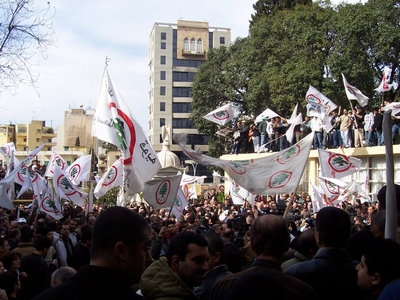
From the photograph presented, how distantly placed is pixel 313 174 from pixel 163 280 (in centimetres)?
2439

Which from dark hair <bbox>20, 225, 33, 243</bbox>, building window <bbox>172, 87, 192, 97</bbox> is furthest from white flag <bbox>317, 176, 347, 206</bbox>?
building window <bbox>172, 87, 192, 97</bbox>

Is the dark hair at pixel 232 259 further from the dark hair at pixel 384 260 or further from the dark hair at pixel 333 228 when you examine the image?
the dark hair at pixel 384 260

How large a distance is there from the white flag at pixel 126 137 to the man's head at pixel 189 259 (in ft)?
24.7

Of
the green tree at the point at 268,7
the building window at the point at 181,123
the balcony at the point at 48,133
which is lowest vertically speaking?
the balcony at the point at 48,133

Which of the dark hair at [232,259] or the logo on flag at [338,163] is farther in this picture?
the logo on flag at [338,163]

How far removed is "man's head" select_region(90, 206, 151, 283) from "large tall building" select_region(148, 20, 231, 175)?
82.1 m

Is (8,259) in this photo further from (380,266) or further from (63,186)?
(63,186)

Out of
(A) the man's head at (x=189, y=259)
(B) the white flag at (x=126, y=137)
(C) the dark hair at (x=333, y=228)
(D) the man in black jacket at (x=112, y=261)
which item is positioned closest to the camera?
(D) the man in black jacket at (x=112, y=261)

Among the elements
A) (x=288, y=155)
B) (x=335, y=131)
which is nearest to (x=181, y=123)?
(x=335, y=131)

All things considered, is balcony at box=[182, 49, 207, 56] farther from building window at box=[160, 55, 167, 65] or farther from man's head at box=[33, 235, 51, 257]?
man's head at box=[33, 235, 51, 257]

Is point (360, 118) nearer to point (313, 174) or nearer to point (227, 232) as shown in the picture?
point (313, 174)

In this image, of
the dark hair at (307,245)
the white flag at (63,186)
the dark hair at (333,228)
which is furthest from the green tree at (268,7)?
the dark hair at (333,228)

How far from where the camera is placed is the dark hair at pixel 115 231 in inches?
101

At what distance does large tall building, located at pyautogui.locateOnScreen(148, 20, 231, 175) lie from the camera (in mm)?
85812
